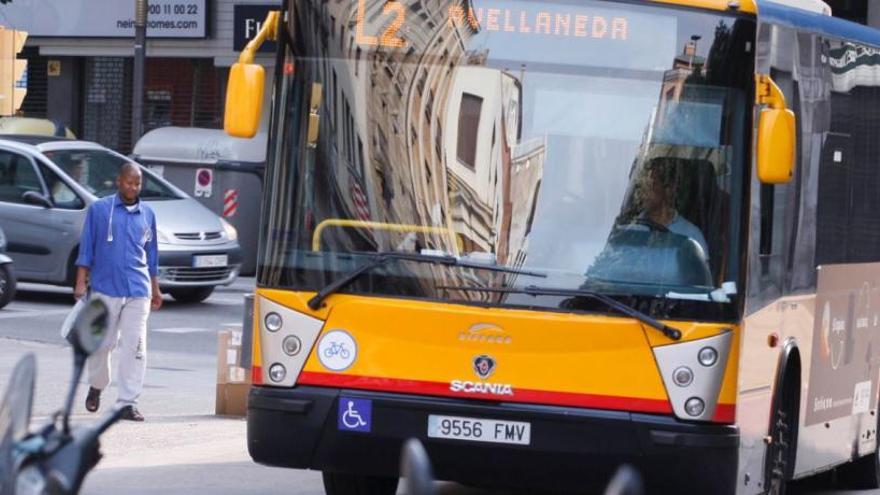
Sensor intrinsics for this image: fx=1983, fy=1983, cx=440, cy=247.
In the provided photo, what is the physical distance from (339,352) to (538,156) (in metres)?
1.20

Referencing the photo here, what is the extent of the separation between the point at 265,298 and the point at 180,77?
27.9 m

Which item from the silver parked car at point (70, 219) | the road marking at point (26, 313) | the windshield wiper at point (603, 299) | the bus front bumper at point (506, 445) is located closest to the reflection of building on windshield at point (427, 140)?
the windshield wiper at point (603, 299)

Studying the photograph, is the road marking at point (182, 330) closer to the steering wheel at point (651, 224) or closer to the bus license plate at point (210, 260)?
the bus license plate at point (210, 260)

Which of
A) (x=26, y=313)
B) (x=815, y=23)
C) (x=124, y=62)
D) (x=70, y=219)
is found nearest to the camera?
(x=815, y=23)

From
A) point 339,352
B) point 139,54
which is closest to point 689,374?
point 339,352

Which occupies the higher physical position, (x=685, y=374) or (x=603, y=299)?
(x=603, y=299)

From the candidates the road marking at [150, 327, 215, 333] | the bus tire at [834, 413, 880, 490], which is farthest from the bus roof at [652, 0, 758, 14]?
the road marking at [150, 327, 215, 333]

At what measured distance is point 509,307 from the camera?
8.40m

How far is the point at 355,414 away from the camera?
8500 mm

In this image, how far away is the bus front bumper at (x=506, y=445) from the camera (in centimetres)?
828

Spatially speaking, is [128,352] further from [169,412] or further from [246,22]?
[246,22]

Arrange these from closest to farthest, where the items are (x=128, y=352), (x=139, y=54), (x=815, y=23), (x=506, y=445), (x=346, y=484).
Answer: (x=506, y=445) → (x=346, y=484) → (x=815, y=23) → (x=128, y=352) → (x=139, y=54)

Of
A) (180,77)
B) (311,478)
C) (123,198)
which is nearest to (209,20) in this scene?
(180,77)

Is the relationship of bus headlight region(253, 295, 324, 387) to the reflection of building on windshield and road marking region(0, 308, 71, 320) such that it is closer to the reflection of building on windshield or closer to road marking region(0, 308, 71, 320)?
the reflection of building on windshield
